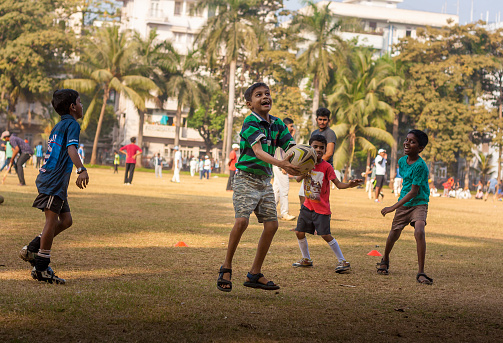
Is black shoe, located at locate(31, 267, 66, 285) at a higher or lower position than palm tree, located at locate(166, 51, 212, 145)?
lower

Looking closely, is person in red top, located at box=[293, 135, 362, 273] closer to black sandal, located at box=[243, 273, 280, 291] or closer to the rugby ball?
the rugby ball

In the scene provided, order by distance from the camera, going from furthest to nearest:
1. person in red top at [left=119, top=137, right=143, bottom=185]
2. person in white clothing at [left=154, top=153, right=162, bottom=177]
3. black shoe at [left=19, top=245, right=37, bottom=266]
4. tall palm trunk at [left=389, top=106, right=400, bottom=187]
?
1. tall palm trunk at [left=389, top=106, right=400, bottom=187]
2. person in white clothing at [left=154, top=153, right=162, bottom=177]
3. person in red top at [left=119, top=137, right=143, bottom=185]
4. black shoe at [left=19, top=245, right=37, bottom=266]

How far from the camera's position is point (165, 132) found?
2872 inches

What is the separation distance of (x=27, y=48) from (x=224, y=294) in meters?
50.9

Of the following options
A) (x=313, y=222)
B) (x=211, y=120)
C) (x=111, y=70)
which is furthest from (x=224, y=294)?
(x=211, y=120)

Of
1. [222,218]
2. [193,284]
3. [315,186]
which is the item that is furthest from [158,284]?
[222,218]

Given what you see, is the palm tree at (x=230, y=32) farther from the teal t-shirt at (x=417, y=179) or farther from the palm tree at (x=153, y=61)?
the teal t-shirt at (x=417, y=179)

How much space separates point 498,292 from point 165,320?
3575 millimetres

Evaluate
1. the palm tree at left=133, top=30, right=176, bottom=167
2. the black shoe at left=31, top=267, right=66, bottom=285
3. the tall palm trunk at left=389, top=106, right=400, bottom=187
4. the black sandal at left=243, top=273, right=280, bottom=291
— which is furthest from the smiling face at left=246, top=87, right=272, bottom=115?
the tall palm trunk at left=389, top=106, right=400, bottom=187

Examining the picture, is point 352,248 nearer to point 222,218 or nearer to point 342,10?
point 222,218

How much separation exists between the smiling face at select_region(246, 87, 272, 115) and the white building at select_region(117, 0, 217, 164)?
66943mm

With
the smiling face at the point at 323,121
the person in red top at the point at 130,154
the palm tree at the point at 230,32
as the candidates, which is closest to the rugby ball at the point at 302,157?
the smiling face at the point at 323,121

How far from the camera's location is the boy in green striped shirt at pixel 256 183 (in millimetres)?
5508

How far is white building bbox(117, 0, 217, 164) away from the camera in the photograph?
72.7 m
